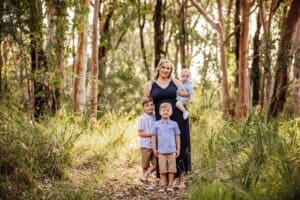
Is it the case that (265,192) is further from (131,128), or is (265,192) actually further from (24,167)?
(131,128)

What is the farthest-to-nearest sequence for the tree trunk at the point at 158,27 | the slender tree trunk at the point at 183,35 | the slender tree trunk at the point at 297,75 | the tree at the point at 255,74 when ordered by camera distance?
the slender tree trunk at the point at 183,35 < the tree at the point at 255,74 < the tree trunk at the point at 158,27 < the slender tree trunk at the point at 297,75

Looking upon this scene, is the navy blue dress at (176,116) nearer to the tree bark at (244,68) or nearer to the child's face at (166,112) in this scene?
the child's face at (166,112)

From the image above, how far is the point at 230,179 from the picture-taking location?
6504 millimetres

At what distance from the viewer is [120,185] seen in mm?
Result: 7938

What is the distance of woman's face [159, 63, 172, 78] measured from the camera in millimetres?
7750

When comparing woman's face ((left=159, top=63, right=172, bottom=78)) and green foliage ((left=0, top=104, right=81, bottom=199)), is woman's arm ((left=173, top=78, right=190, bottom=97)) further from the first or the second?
green foliage ((left=0, top=104, right=81, bottom=199))

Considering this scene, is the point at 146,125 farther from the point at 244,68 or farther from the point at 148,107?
the point at 244,68

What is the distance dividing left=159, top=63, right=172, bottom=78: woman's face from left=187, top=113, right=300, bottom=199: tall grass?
1.29m

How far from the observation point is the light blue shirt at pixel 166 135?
766 cm

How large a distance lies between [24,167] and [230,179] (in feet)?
8.16

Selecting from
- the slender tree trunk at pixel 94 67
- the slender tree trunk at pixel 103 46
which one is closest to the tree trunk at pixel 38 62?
the slender tree trunk at pixel 94 67

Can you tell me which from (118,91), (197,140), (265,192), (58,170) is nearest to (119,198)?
(58,170)

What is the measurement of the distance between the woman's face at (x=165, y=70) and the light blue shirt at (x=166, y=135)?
2.15 ft

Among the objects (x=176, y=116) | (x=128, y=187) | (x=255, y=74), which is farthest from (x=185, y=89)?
(x=255, y=74)
